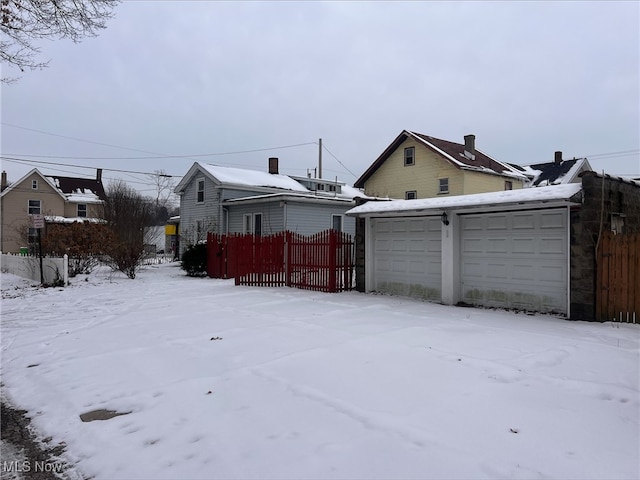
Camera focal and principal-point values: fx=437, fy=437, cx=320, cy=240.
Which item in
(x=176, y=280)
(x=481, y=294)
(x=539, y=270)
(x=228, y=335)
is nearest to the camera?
(x=228, y=335)

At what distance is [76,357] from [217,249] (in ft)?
37.6

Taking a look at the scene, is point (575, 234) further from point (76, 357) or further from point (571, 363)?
point (76, 357)

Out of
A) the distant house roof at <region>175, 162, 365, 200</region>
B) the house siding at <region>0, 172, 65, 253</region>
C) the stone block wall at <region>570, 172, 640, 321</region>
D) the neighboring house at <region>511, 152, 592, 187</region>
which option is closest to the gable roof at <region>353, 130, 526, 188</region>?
the neighboring house at <region>511, 152, 592, 187</region>

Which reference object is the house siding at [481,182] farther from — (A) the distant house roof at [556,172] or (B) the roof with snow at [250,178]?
(B) the roof with snow at [250,178]

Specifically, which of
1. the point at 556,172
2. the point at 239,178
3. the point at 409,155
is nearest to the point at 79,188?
the point at 239,178

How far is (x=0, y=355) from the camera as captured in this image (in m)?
6.40

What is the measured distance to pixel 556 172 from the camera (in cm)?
3048

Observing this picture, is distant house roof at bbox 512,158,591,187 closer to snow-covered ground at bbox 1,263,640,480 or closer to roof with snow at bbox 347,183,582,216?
roof with snow at bbox 347,183,582,216

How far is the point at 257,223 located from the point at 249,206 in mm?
1013

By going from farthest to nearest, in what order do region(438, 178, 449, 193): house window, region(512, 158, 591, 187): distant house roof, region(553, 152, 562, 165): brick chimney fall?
region(553, 152, 562, 165): brick chimney → region(512, 158, 591, 187): distant house roof → region(438, 178, 449, 193): house window

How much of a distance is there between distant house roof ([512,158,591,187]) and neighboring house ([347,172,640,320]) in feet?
68.0

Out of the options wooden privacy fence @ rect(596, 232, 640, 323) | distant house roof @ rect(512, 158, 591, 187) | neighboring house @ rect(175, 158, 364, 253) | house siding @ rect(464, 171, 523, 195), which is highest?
distant house roof @ rect(512, 158, 591, 187)

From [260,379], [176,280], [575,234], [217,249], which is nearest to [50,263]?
[176,280]

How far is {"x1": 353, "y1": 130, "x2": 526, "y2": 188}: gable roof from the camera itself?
25.5 meters
